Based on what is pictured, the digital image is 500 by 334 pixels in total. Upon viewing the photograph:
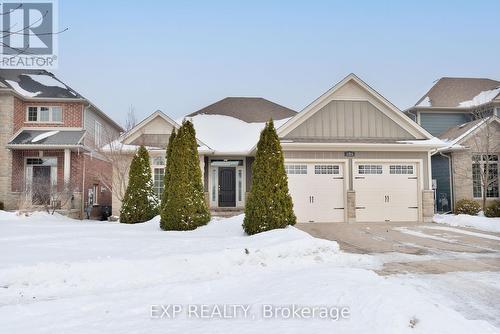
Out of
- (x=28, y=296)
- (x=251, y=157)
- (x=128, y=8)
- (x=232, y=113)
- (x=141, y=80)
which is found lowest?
(x=28, y=296)

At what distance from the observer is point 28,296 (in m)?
4.83

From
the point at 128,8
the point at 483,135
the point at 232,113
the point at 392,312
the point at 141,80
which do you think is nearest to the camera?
the point at 392,312

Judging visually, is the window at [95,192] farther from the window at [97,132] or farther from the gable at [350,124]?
the gable at [350,124]

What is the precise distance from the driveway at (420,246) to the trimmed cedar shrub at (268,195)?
Result: 170 centimetres

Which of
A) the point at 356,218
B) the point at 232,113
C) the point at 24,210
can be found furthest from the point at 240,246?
the point at 232,113

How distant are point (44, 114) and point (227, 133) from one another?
10.6 meters

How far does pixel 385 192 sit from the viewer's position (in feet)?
46.4

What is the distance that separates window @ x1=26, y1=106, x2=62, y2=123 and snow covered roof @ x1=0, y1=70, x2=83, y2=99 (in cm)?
74

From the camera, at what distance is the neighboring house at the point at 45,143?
17938 mm

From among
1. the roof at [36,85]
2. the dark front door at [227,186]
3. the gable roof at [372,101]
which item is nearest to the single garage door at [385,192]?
the gable roof at [372,101]

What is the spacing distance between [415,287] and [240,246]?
10.8 ft

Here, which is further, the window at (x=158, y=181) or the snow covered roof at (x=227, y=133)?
the snow covered roof at (x=227, y=133)

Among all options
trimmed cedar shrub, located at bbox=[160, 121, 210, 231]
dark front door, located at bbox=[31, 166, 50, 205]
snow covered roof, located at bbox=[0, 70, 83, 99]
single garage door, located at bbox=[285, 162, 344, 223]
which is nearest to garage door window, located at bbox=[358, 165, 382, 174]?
single garage door, located at bbox=[285, 162, 344, 223]

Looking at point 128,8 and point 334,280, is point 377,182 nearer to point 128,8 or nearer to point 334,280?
point 334,280
